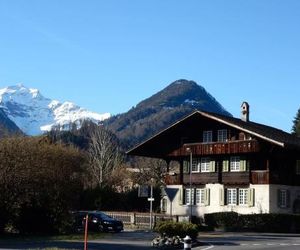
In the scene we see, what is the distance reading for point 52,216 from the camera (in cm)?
3281

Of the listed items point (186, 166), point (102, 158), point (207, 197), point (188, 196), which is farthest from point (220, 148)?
point (102, 158)

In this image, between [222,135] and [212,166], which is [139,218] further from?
[222,135]

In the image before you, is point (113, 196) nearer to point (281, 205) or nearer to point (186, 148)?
point (186, 148)

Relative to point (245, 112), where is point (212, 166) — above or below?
below

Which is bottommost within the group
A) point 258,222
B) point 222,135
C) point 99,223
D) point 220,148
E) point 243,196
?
point 99,223

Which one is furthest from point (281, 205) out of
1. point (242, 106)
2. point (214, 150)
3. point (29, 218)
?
point (29, 218)

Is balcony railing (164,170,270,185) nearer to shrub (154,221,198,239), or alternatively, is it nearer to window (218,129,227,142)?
window (218,129,227,142)

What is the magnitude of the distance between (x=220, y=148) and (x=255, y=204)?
18.1ft

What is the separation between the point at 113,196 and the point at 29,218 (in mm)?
29164

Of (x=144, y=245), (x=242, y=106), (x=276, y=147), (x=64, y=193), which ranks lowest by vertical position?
(x=144, y=245)

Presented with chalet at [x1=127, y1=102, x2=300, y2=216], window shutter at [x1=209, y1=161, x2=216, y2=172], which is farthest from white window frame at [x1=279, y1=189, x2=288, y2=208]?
window shutter at [x1=209, y1=161, x2=216, y2=172]

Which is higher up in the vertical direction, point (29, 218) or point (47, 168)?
point (47, 168)

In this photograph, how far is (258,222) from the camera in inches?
1877

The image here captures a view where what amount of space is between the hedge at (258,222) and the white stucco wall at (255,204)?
274 cm
